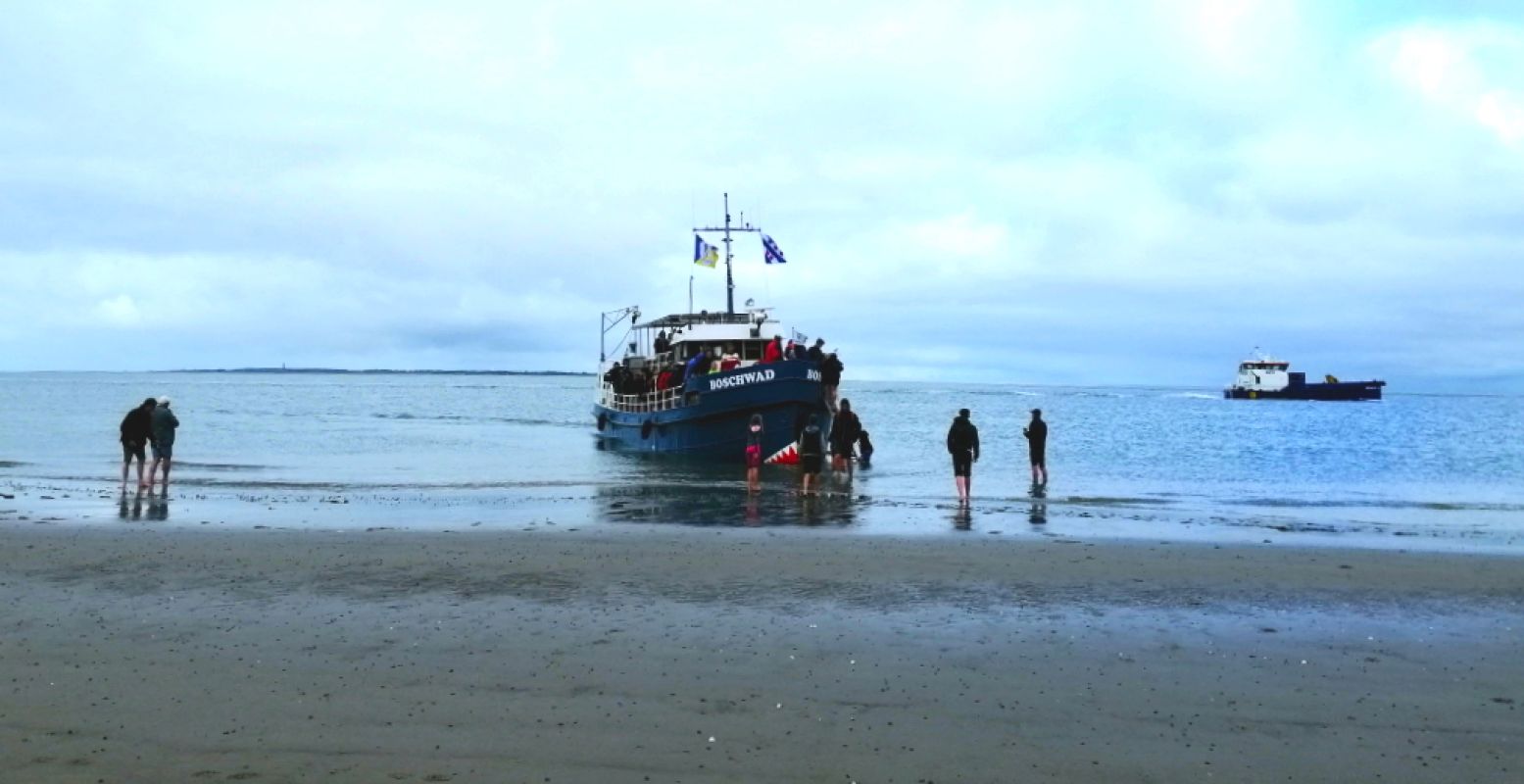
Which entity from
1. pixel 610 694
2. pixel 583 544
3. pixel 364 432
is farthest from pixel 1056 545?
pixel 364 432

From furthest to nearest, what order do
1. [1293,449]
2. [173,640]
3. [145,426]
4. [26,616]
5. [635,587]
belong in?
1. [1293,449]
2. [145,426]
3. [635,587]
4. [26,616]
5. [173,640]

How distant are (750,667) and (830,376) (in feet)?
68.8

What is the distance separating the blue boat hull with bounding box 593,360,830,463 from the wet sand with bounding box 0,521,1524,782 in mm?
16516

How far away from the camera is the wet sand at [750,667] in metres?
5.96

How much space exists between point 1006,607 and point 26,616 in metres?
7.36

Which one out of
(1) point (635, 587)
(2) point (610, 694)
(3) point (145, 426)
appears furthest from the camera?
(3) point (145, 426)

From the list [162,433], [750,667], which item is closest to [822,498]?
[162,433]

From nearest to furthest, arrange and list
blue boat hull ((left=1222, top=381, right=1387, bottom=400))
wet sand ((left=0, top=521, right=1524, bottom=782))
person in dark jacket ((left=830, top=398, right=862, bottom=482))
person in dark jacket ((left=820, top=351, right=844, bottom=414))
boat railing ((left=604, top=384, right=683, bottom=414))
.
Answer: wet sand ((left=0, top=521, right=1524, bottom=782)) → person in dark jacket ((left=830, top=398, right=862, bottom=482)) → person in dark jacket ((left=820, top=351, right=844, bottom=414)) → boat railing ((left=604, top=384, right=683, bottom=414)) → blue boat hull ((left=1222, top=381, right=1387, bottom=400))

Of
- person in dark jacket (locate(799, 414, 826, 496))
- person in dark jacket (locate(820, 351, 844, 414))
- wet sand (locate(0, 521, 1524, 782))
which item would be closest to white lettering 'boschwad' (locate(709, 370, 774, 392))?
person in dark jacket (locate(820, 351, 844, 414))

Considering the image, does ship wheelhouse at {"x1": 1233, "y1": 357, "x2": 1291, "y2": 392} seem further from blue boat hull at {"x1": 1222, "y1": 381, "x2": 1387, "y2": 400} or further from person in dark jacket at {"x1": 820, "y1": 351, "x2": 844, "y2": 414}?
person in dark jacket at {"x1": 820, "y1": 351, "x2": 844, "y2": 414}

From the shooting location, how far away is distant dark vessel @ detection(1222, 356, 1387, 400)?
118625mm

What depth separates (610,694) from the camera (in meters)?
7.00

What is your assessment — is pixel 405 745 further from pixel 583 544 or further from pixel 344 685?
pixel 583 544

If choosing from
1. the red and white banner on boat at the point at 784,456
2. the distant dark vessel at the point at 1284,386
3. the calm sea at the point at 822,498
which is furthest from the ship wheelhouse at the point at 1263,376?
the red and white banner on boat at the point at 784,456
